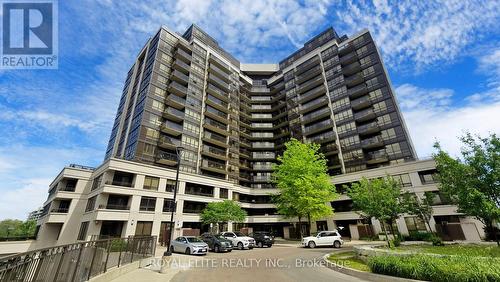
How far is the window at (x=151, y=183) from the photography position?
37688 millimetres

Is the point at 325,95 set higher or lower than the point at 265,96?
lower

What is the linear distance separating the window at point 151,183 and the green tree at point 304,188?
20.8 metres

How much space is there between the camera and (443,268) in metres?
8.54

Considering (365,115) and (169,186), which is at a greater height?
(365,115)

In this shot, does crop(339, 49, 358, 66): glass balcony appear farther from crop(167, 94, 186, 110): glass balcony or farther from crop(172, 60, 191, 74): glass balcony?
crop(167, 94, 186, 110): glass balcony

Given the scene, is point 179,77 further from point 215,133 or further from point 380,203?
point 380,203

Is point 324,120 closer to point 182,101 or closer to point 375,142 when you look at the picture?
point 375,142

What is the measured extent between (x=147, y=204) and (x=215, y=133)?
24918 mm

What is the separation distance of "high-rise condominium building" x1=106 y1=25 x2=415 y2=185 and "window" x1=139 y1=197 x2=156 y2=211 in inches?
299

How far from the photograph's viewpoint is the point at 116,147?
51.6m

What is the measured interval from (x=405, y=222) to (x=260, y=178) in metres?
35.2

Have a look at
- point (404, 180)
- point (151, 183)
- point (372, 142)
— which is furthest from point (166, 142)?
point (404, 180)

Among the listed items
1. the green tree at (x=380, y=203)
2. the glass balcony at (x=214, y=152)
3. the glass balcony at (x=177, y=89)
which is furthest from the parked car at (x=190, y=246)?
the glass balcony at (x=177, y=89)

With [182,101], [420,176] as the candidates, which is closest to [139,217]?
[182,101]
